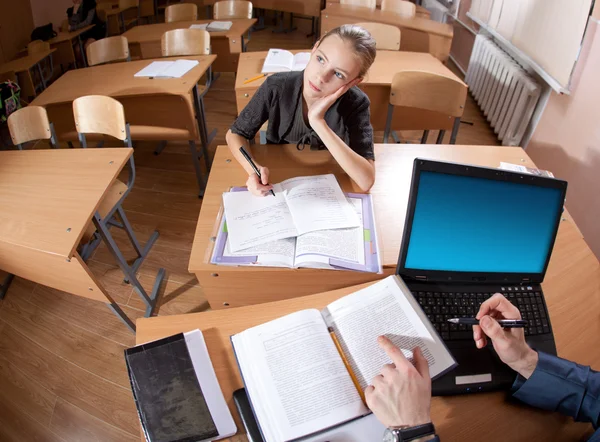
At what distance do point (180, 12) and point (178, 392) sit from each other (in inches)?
161

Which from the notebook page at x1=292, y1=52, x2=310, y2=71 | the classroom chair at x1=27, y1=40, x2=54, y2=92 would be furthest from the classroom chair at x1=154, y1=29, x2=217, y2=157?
the classroom chair at x1=27, y1=40, x2=54, y2=92

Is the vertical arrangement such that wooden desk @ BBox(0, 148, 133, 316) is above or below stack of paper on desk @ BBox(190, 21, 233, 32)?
below

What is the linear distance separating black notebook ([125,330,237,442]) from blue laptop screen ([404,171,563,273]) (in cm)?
54

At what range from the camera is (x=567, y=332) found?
0.90 m

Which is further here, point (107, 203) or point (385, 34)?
point (385, 34)

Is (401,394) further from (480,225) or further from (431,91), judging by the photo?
(431,91)

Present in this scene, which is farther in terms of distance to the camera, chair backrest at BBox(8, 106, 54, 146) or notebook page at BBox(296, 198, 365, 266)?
chair backrest at BBox(8, 106, 54, 146)

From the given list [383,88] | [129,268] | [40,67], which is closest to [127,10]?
[40,67]

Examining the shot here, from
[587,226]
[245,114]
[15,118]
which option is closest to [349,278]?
[245,114]

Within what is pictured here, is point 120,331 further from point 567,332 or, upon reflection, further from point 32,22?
point 32,22

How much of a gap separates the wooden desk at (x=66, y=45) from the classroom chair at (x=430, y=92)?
15.1 ft

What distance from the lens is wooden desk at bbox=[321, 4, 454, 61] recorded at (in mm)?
3504

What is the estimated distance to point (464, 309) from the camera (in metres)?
0.86

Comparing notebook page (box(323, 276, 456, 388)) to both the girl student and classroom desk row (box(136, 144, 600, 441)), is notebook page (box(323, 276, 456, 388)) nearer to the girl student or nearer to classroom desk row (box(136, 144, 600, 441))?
classroom desk row (box(136, 144, 600, 441))
